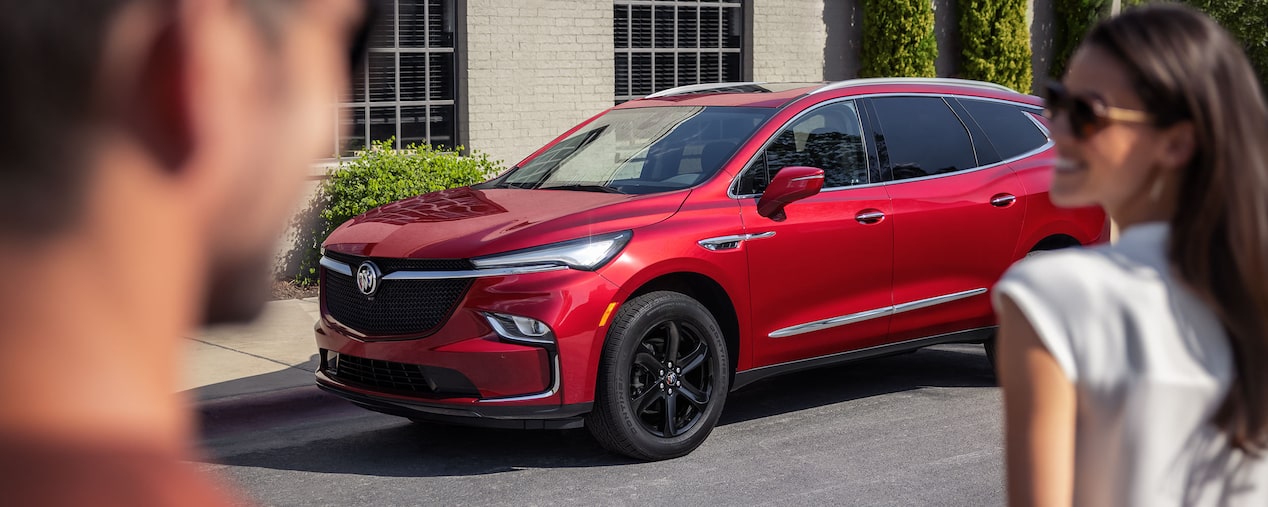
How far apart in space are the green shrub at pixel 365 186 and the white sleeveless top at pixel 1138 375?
9.99 meters

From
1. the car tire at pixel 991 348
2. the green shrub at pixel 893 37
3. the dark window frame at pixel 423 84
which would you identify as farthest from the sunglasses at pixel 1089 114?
the green shrub at pixel 893 37

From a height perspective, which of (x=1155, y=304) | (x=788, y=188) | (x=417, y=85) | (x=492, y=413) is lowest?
(x=492, y=413)

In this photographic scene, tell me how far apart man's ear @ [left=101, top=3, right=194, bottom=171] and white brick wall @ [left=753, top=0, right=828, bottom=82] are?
1528 centimetres

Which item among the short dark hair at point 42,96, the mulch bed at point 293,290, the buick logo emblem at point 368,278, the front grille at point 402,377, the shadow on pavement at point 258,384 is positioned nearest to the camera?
the short dark hair at point 42,96

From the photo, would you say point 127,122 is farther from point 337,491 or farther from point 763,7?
point 763,7

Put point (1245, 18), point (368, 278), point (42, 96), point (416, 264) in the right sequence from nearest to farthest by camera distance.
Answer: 1. point (42, 96)
2. point (416, 264)
3. point (368, 278)
4. point (1245, 18)

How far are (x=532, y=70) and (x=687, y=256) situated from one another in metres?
7.54

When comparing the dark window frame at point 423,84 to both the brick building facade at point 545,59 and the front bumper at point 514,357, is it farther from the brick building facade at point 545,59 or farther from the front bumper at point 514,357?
the front bumper at point 514,357

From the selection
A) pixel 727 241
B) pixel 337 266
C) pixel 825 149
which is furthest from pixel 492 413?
pixel 825 149

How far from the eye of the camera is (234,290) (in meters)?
0.60

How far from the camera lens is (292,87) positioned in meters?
0.62

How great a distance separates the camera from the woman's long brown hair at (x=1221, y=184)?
1743 millimetres

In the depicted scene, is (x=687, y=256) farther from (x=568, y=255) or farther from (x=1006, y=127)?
(x=1006, y=127)

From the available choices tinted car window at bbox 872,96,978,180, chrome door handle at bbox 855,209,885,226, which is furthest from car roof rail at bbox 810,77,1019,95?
chrome door handle at bbox 855,209,885,226
